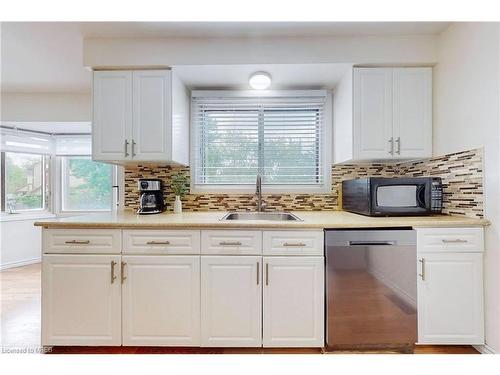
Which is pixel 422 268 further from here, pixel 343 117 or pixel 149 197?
pixel 149 197

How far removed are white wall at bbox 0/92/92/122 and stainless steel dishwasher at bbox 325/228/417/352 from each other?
126 inches

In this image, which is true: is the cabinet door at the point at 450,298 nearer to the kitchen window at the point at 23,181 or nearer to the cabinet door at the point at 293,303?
the cabinet door at the point at 293,303

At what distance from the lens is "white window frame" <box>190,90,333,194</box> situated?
250 centimetres

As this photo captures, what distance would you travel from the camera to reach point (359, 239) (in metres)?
1.66

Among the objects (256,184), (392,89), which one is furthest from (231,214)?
(392,89)

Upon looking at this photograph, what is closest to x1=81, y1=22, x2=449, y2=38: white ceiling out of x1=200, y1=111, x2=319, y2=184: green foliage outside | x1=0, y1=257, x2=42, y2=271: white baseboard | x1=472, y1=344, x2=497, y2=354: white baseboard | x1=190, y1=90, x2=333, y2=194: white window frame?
x1=190, y1=90, x2=333, y2=194: white window frame

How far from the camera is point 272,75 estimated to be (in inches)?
87.6

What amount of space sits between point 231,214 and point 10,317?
2048 millimetres

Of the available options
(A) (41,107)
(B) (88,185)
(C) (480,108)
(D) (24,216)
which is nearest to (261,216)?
(C) (480,108)

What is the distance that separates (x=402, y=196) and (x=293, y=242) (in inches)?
34.4

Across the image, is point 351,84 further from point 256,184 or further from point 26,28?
point 26,28

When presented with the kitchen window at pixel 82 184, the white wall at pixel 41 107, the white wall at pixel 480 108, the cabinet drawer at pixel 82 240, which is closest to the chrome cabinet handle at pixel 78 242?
the cabinet drawer at pixel 82 240

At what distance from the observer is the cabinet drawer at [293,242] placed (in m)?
1.69

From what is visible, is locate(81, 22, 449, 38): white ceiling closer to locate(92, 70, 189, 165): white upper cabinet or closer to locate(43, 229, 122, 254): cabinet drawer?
locate(92, 70, 189, 165): white upper cabinet
